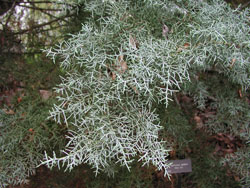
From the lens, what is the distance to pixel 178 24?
116 centimetres

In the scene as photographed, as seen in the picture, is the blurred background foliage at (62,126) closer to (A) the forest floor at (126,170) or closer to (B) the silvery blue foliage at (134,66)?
(A) the forest floor at (126,170)

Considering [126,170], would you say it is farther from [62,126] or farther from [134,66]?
[134,66]

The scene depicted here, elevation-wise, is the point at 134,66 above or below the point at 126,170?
above

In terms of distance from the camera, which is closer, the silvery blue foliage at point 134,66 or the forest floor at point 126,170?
the silvery blue foliage at point 134,66

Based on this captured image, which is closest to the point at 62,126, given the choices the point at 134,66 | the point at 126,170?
the point at 126,170

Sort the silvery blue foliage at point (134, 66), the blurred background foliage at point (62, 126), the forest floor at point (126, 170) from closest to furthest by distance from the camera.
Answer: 1. the silvery blue foliage at point (134, 66)
2. the blurred background foliage at point (62, 126)
3. the forest floor at point (126, 170)

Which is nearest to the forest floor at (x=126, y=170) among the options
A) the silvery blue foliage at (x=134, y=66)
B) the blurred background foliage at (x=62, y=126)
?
the blurred background foliage at (x=62, y=126)

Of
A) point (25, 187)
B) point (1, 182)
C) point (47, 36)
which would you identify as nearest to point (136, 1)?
point (47, 36)

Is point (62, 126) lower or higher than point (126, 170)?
higher

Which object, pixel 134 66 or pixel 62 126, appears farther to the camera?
pixel 62 126

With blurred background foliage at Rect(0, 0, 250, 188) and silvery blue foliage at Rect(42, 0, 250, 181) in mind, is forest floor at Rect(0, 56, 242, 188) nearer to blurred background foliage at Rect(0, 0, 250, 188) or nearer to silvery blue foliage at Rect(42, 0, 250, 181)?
blurred background foliage at Rect(0, 0, 250, 188)

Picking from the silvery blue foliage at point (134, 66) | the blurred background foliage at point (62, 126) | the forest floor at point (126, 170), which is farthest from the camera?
the forest floor at point (126, 170)

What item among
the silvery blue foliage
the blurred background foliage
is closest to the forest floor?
the blurred background foliage

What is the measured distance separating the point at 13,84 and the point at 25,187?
31.8 inches
